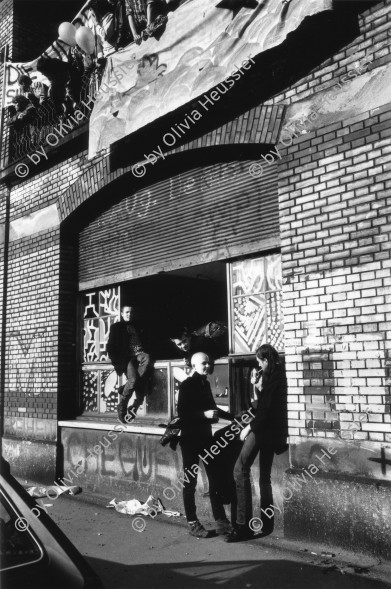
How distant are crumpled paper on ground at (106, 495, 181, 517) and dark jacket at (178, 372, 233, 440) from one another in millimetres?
1291

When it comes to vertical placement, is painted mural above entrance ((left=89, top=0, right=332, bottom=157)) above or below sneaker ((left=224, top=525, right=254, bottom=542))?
above

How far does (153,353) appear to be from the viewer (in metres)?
8.10

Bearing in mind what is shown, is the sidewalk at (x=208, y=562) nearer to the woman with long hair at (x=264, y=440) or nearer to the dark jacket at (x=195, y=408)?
the woman with long hair at (x=264, y=440)

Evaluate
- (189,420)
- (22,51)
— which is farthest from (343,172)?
(22,51)

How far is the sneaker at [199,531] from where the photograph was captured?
5.34 m

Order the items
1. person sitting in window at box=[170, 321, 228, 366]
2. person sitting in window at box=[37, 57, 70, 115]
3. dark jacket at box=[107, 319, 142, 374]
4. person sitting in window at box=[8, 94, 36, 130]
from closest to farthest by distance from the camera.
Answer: person sitting in window at box=[170, 321, 228, 366] < dark jacket at box=[107, 319, 142, 374] < person sitting in window at box=[37, 57, 70, 115] < person sitting in window at box=[8, 94, 36, 130]

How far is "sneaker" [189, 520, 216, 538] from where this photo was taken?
5336 millimetres

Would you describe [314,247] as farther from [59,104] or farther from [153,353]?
[59,104]

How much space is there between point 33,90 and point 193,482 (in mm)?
7412

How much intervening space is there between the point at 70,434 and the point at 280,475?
3.69m

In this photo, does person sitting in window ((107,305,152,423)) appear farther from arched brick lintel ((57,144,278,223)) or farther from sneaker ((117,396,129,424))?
arched brick lintel ((57,144,278,223))

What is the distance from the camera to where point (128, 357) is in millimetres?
7574

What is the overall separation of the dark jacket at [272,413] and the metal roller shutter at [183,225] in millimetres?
1601

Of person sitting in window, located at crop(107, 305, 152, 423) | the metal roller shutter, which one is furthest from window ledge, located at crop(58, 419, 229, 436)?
the metal roller shutter
